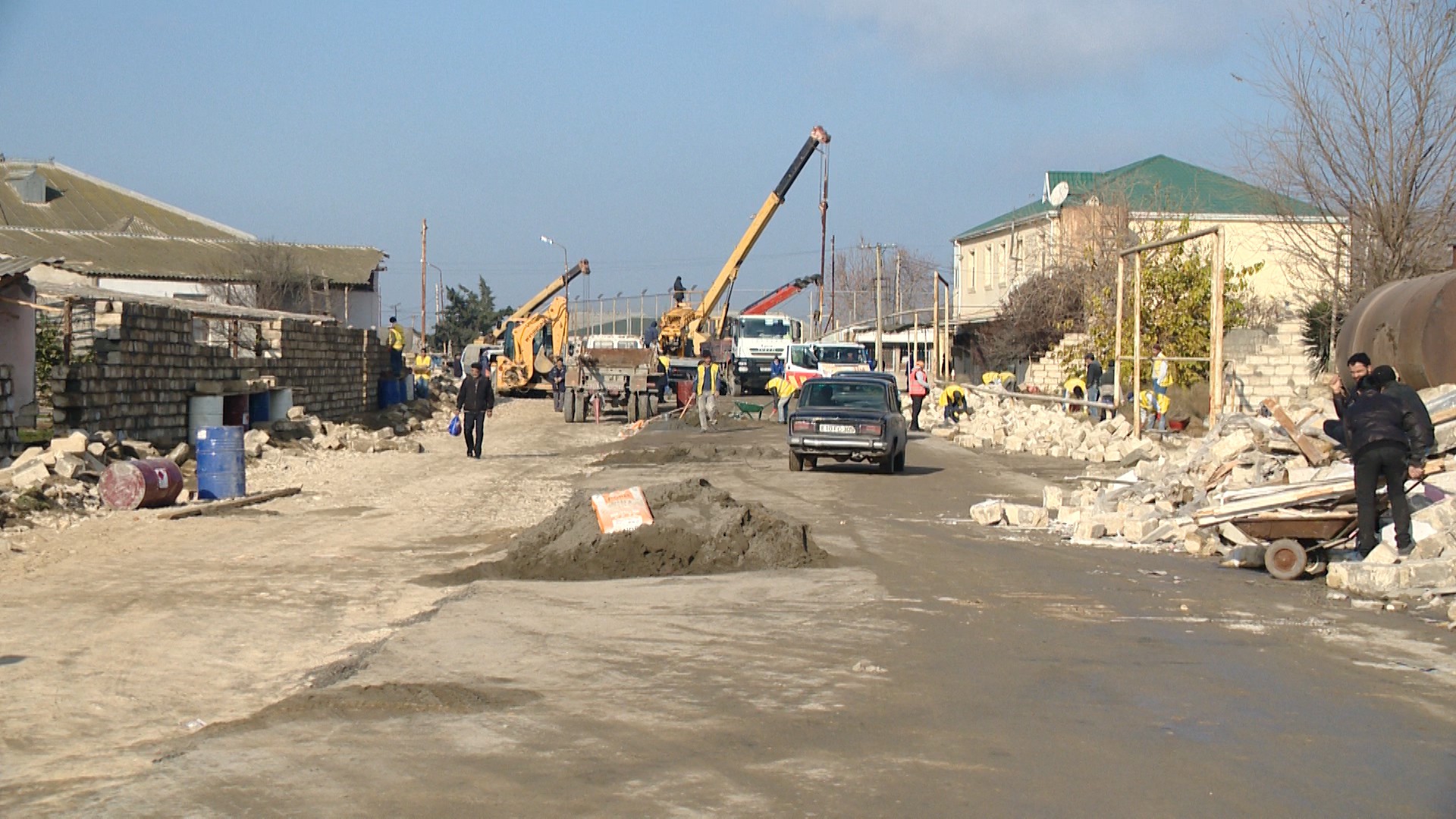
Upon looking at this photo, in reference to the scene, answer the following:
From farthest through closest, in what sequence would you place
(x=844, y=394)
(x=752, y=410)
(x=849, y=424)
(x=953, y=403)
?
(x=752, y=410), (x=953, y=403), (x=844, y=394), (x=849, y=424)

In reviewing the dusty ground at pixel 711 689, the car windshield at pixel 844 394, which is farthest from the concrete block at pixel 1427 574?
the car windshield at pixel 844 394

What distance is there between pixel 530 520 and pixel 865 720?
30.8ft

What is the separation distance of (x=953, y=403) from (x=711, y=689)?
2799 centimetres

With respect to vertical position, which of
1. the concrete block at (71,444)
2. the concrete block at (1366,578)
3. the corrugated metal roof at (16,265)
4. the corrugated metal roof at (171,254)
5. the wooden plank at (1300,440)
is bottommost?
the concrete block at (1366,578)

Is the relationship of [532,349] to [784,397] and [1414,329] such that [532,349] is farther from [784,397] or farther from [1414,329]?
[1414,329]

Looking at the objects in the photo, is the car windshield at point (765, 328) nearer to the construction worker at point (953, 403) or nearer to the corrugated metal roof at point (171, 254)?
the construction worker at point (953, 403)

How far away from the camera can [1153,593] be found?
10305 mm

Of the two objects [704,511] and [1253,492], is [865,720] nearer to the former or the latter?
[704,511]

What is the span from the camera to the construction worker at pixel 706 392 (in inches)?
1201

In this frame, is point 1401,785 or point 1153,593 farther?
point 1153,593

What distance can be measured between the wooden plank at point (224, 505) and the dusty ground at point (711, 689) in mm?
2051

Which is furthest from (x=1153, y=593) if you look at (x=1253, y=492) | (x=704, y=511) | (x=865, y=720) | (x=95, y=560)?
(x=95, y=560)

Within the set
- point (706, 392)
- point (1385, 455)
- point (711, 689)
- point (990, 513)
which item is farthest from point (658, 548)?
point (706, 392)

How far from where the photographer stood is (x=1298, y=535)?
36.7 ft
